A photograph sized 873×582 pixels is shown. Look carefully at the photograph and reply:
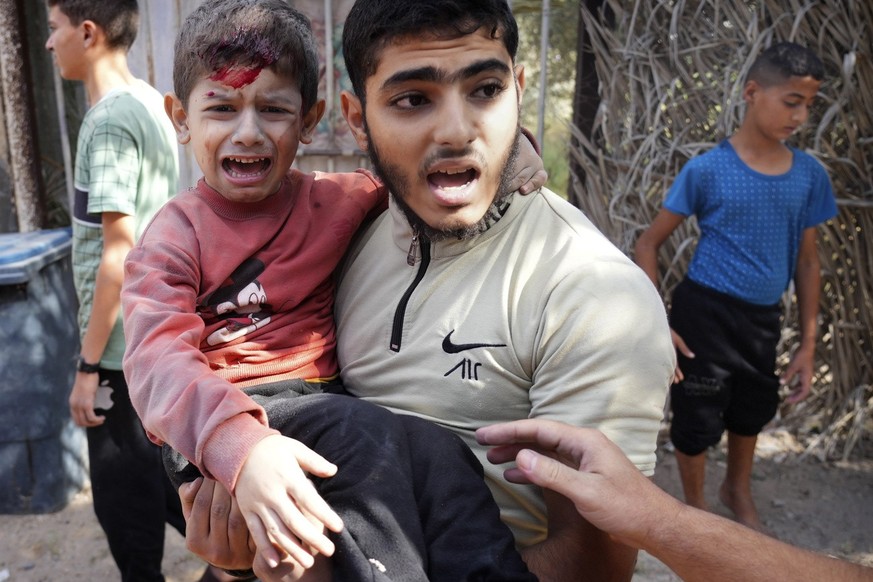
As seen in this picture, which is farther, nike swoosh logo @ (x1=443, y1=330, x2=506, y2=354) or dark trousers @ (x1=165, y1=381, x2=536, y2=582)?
nike swoosh logo @ (x1=443, y1=330, x2=506, y2=354)

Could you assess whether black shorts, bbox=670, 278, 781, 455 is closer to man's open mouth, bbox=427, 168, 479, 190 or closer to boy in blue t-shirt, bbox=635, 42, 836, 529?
boy in blue t-shirt, bbox=635, 42, 836, 529

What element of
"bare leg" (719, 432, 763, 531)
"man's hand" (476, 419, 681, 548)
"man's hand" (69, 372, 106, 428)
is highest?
"man's hand" (476, 419, 681, 548)

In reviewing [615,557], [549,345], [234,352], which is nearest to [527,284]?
[549,345]

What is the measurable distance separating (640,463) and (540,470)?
244 mm

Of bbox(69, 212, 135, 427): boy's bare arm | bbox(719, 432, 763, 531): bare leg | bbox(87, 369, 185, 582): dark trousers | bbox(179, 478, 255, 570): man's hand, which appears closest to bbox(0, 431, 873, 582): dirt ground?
bbox(719, 432, 763, 531): bare leg

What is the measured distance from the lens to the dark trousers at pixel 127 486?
10.3 feet

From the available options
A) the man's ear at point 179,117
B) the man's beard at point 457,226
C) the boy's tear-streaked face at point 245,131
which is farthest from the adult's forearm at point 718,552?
the man's ear at point 179,117

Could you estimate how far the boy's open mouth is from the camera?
177 centimetres

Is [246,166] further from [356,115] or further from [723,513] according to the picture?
[723,513]

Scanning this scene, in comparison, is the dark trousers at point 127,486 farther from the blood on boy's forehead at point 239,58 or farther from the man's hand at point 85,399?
the blood on boy's forehead at point 239,58

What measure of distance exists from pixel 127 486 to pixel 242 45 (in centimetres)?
220

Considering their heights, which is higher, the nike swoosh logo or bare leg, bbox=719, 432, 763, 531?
the nike swoosh logo

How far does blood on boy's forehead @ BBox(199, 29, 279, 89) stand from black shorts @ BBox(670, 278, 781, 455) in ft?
9.24

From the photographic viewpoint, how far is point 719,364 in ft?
12.6
